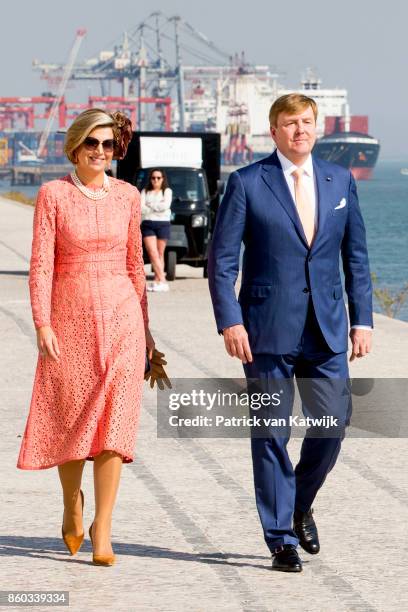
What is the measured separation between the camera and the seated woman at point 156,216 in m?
19.3

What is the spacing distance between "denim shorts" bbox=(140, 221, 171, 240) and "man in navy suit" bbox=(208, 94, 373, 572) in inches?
545

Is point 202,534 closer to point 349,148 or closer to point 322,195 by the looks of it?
point 322,195

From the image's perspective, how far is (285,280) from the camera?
5754 mm

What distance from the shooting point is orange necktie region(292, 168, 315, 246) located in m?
5.81

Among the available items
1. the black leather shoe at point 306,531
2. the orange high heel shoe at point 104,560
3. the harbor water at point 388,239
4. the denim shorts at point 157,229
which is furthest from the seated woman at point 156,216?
the orange high heel shoe at point 104,560

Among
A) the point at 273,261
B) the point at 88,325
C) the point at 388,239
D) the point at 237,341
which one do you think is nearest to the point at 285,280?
the point at 273,261

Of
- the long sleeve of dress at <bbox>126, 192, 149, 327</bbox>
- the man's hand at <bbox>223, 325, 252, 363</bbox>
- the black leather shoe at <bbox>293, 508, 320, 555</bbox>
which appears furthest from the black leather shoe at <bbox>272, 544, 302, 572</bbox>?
the long sleeve of dress at <bbox>126, 192, 149, 327</bbox>

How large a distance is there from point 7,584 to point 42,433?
2.11 ft

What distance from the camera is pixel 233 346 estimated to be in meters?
5.71

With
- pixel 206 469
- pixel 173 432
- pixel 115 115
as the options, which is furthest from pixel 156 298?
pixel 115 115

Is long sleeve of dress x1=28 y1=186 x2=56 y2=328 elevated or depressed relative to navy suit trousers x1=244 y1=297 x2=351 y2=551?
elevated

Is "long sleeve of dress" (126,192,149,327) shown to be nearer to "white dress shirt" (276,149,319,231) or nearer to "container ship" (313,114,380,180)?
"white dress shirt" (276,149,319,231)

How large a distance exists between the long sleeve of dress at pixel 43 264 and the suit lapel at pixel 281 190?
31.3 inches

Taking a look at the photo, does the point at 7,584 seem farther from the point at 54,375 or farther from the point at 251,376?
the point at 251,376
